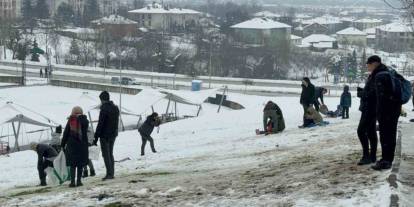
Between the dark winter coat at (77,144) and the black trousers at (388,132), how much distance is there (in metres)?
4.06

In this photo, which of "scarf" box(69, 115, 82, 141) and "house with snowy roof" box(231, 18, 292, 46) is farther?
"house with snowy roof" box(231, 18, 292, 46)

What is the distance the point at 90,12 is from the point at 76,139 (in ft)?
439

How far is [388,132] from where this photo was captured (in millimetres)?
7676

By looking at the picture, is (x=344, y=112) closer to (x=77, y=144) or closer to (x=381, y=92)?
(x=77, y=144)

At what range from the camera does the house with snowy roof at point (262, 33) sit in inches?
4196

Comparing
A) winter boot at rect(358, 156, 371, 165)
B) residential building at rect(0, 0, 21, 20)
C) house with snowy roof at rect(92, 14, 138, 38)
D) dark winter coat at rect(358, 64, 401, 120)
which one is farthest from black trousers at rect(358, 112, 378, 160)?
residential building at rect(0, 0, 21, 20)

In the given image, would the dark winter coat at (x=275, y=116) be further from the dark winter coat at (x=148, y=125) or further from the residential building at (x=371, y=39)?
the residential building at (x=371, y=39)

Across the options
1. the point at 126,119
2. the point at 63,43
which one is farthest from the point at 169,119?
the point at 63,43

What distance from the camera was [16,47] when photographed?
279ft

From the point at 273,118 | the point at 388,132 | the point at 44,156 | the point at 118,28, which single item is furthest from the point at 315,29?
the point at 388,132

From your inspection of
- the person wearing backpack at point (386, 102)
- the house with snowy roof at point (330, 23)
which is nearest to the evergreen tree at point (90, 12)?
the house with snowy roof at point (330, 23)

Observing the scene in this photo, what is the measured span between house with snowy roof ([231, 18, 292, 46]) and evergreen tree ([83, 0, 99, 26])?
27741 mm

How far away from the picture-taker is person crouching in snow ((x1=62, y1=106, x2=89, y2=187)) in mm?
9438

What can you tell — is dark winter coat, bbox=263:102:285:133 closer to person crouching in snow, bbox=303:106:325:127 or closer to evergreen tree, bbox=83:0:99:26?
person crouching in snow, bbox=303:106:325:127
